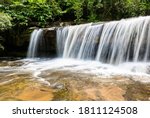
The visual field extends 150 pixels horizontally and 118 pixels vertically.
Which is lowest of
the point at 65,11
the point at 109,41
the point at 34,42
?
the point at 34,42

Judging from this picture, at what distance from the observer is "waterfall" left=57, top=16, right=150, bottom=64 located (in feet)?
23.7

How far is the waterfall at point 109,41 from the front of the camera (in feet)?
23.7

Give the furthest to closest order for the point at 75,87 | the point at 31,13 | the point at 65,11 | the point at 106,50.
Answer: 1. the point at 65,11
2. the point at 31,13
3. the point at 106,50
4. the point at 75,87

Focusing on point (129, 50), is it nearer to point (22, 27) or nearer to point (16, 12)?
point (22, 27)

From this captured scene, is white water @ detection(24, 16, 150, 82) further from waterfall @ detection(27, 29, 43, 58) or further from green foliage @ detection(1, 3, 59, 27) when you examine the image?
green foliage @ detection(1, 3, 59, 27)

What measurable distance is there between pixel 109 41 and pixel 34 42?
370cm

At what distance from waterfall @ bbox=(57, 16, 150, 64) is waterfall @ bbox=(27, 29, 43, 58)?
977 millimetres

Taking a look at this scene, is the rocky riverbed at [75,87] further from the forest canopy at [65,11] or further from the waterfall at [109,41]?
the forest canopy at [65,11]

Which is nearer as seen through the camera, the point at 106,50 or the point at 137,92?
the point at 137,92

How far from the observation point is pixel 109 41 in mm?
8133

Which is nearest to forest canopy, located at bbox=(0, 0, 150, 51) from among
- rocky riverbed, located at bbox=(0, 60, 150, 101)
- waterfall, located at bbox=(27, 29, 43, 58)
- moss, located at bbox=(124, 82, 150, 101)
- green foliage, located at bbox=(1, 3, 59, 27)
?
green foliage, located at bbox=(1, 3, 59, 27)

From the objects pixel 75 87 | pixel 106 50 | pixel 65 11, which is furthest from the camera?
pixel 65 11

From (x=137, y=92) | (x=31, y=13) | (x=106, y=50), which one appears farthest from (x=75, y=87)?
(x=31, y=13)

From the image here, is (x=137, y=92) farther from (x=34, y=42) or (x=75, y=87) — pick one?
(x=34, y=42)
